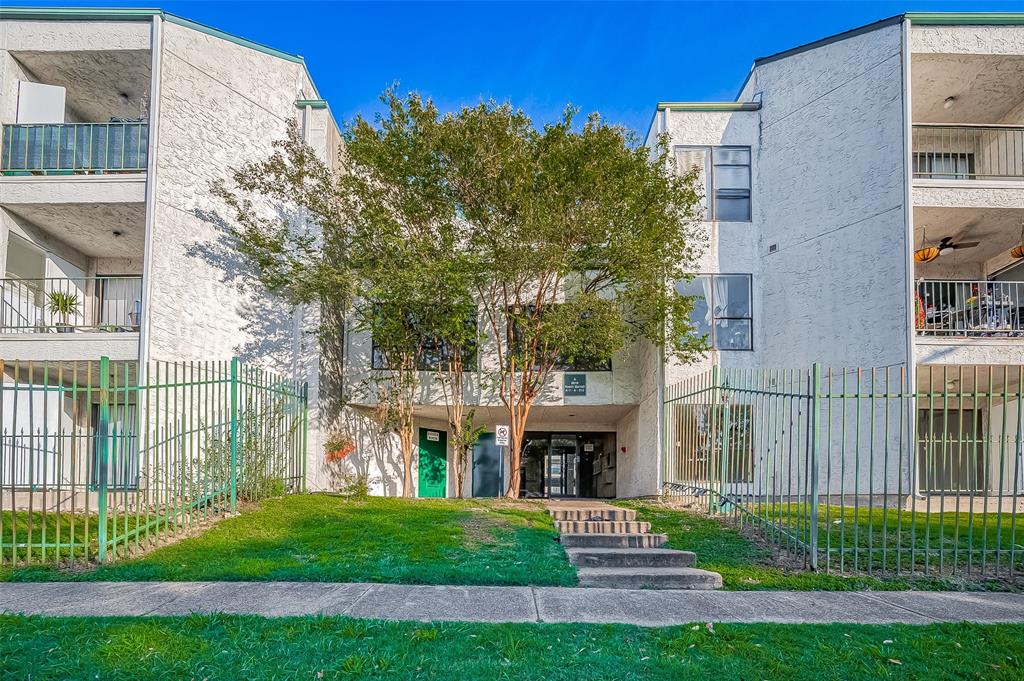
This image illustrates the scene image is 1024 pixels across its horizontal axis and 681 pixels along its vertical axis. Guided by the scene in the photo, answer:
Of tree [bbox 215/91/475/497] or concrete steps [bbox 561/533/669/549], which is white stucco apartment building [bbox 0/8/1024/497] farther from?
concrete steps [bbox 561/533/669/549]

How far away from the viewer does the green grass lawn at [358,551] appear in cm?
681

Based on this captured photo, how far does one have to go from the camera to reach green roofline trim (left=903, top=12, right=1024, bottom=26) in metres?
13.7

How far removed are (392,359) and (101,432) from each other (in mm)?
8570

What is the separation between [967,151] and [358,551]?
1701 centimetres

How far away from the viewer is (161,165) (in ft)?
42.2

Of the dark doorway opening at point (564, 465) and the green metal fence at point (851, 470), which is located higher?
the green metal fence at point (851, 470)

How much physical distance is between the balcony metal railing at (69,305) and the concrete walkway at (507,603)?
774cm

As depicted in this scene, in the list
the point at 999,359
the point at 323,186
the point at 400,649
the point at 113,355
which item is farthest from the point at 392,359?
the point at 999,359

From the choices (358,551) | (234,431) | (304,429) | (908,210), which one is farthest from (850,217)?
(234,431)

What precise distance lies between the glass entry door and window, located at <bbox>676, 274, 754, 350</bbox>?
7909 mm

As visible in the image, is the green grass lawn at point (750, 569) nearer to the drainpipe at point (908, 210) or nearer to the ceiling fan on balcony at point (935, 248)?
the drainpipe at point (908, 210)

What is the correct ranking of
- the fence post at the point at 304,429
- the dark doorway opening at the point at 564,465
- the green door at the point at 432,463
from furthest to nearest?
1. the dark doorway opening at the point at 564,465
2. the green door at the point at 432,463
3. the fence post at the point at 304,429

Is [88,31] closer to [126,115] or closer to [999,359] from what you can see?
[126,115]

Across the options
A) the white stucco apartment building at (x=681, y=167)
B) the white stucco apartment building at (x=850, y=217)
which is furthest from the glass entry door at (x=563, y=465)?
the white stucco apartment building at (x=681, y=167)
